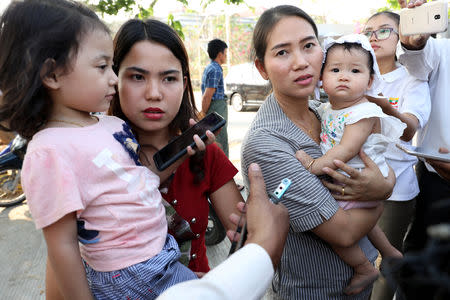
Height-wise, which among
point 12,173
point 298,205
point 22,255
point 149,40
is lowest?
point 22,255

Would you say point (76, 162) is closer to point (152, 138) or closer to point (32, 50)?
point (32, 50)

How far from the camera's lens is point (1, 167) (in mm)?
4484

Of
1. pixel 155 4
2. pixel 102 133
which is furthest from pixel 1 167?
pixel 102 133

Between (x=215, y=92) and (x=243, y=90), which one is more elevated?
(x=215, y=92)

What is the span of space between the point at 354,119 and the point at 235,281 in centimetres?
103

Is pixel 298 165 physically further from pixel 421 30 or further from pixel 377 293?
pixel 377 293

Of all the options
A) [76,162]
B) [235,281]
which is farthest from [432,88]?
[76,162]

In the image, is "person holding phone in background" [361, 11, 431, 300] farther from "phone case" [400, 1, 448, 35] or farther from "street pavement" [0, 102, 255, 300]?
"street pavement" [0, 102, 255, 300]

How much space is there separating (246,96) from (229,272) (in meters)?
12.1

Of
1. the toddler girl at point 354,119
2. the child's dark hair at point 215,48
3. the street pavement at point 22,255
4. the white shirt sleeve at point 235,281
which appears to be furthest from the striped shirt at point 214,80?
the white shirt sleeve at point 235,281

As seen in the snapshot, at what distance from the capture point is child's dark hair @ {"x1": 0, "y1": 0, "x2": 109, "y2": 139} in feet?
3.38

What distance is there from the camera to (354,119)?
4.88ft

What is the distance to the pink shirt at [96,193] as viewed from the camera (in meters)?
0.96

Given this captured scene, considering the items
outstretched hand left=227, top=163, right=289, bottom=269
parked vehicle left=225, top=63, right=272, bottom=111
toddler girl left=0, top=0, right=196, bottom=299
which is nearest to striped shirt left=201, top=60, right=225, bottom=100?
toddler girl left=0, top=0, right=196, bottom=299
